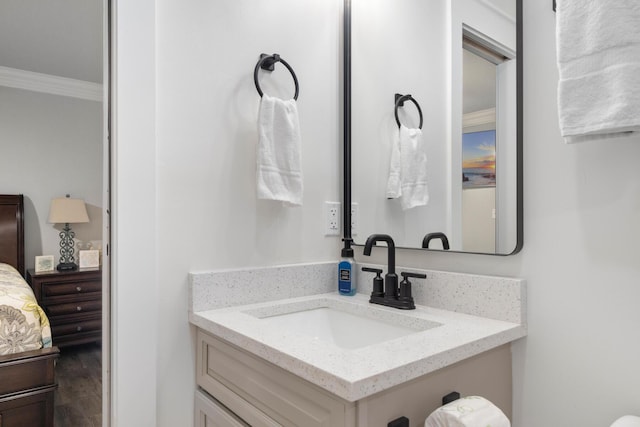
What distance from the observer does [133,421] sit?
44.4 inches

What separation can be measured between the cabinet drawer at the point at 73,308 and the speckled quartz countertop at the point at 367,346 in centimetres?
271

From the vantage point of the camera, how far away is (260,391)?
965mm

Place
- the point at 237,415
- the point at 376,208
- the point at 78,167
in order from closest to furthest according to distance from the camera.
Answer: the point at 237,415
the point at 376,208
the point at 78,167

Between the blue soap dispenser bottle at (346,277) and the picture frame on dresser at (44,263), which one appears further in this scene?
the picture frame on dresser at (44,263)

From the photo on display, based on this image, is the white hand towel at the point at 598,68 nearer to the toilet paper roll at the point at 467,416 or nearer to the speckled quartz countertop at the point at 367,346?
the speckled quartz countertop at the point at 367,346

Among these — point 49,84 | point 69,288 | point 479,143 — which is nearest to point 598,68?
point 479,143

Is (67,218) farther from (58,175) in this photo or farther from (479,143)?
(479,143)

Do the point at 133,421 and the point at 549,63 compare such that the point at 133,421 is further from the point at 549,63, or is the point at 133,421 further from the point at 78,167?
the point at 78,167

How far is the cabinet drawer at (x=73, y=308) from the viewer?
10.6 feet

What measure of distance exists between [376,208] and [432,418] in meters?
0.84

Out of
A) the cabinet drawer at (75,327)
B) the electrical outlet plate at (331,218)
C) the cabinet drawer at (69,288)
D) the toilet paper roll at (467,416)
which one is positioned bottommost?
the cabinet drawer at (75,327)

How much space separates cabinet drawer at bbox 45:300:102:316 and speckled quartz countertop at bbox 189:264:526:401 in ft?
8.91

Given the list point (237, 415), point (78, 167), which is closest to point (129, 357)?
point (237, 415)

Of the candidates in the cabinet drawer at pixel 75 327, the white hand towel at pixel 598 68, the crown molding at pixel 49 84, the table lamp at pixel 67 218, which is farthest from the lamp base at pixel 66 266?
the white hand towel at pixel 598 68
